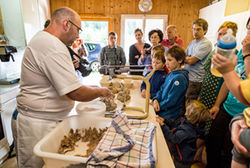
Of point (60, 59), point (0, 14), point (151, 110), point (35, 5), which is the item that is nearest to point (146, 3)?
point (35, 5)

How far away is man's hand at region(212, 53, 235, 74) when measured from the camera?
0.53 metres

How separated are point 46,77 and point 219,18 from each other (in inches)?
142

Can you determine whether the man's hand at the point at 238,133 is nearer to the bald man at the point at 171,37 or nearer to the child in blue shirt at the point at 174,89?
the child in blue shirt at the point at 174,89

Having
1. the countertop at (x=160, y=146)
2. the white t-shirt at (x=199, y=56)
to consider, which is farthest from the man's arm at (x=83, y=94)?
the white t-shirt at (x=199, y=56)

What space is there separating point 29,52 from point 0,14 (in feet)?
6.68

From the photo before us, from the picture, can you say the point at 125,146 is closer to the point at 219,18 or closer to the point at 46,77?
the point at 46,77

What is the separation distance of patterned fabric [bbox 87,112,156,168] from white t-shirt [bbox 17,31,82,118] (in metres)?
0.32

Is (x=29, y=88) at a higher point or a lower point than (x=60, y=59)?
lower

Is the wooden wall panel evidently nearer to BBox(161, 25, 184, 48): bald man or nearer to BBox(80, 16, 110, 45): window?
BBox(80, 16, 110, 45): window

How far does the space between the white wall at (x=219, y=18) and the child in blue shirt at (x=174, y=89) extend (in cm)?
174

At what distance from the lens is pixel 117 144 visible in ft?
2.17

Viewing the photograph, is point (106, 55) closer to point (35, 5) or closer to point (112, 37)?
point (112, 37)

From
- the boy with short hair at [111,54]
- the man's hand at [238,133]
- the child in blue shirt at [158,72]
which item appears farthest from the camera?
the boy with short hair at [111,54]

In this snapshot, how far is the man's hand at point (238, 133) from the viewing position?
2.09 ft
